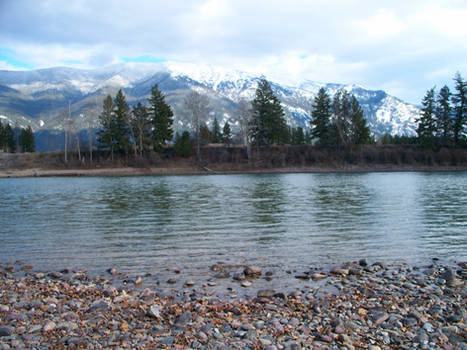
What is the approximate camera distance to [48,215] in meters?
21.7

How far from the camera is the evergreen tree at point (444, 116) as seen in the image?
72.9 m

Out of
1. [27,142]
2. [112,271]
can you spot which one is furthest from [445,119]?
[27,142]

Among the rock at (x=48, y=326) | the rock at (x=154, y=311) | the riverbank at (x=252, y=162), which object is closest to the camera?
the rock at (x=48, y=326)

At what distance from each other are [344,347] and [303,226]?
1162cm

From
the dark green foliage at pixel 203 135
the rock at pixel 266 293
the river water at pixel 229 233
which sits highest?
the dark green foliage at pixel 203 135

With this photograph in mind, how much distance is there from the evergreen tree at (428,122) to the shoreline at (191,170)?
292 inches

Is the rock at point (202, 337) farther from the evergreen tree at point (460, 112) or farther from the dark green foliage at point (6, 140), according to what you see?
the dark green foliage at point (6, 140)

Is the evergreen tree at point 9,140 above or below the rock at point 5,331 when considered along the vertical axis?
above

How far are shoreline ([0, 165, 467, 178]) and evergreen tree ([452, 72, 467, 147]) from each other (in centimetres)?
862

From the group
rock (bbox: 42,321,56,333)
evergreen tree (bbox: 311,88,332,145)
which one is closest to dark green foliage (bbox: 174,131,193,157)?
evergreen tree (bbox: 311,88,332,145)

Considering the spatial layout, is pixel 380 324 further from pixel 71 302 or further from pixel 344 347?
pixel 71 302

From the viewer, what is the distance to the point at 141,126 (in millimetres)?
72750

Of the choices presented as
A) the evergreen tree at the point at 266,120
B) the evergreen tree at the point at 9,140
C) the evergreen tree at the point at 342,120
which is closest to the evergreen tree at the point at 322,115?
the evergreen tree at the point at 342,120

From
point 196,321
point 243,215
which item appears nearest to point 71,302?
point 196,321
